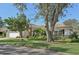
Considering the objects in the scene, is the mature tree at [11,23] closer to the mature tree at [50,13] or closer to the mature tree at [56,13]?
the mature tree at [50,13]

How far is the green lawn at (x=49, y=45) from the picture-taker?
1928cm

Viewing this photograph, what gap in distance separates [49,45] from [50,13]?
1.59 ft

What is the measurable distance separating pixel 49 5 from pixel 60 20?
28 centimetres

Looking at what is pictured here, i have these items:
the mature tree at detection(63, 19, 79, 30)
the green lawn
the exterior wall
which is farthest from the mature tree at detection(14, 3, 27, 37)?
the mature tree at detection(63, 19, 79, 30)

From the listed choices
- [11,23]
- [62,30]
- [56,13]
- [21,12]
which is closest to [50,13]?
[56,13]

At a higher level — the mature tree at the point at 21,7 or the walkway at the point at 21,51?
the mature tree at the point at 21,7

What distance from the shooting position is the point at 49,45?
19359 mm

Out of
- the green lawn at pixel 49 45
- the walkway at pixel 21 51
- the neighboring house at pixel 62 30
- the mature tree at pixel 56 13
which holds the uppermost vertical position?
the mature tree at pixel 56 13

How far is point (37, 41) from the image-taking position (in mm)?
19391

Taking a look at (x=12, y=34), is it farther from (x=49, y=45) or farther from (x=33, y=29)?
(x=49, y=45)

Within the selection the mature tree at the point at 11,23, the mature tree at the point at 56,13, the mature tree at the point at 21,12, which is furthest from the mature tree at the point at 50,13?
the mature tree at the point at 11,23

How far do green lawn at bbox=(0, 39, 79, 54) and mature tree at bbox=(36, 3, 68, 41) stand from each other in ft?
0.39

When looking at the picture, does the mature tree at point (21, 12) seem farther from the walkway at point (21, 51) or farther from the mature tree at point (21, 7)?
the walkway at point (21, 51)

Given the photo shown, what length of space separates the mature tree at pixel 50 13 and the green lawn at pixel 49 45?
0.12 meters
